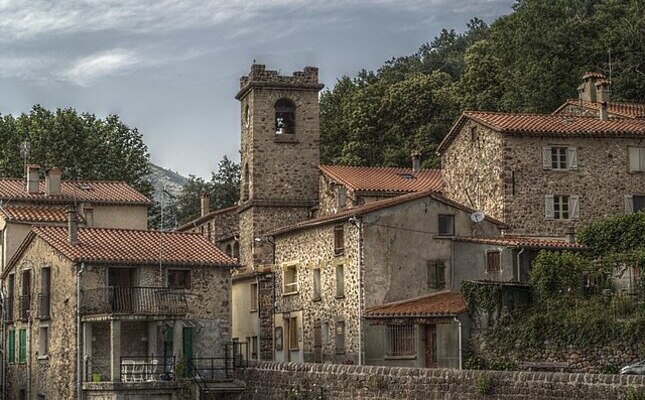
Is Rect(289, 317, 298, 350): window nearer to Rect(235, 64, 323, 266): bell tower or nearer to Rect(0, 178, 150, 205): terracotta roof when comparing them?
Rect(235, 64, 323, 266): bell tower

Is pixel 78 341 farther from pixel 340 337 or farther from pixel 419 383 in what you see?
pixel 419 383

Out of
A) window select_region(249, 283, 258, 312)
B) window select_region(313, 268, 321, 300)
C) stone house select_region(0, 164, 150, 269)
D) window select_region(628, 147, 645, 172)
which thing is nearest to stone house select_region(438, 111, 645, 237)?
window select_region(628, 147, 645, 172)

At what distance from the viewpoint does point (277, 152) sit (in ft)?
225

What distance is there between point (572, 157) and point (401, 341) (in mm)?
14281

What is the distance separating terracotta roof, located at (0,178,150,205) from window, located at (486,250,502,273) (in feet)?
71.3

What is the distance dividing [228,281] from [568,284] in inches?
527

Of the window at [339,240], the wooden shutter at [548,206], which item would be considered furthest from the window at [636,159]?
the window at [339,240]

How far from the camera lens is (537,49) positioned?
264ft

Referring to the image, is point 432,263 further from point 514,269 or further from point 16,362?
point 16,362

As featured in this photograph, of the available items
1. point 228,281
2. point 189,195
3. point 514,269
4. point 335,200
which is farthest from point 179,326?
point 189,195

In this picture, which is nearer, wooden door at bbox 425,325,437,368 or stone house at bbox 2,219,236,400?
stone house at bbox 2,219,236,400

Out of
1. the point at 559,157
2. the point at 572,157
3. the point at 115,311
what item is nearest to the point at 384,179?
the point at 559,157

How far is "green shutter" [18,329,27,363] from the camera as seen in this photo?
5378 cm

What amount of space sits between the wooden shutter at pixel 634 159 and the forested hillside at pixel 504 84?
1987 cm
